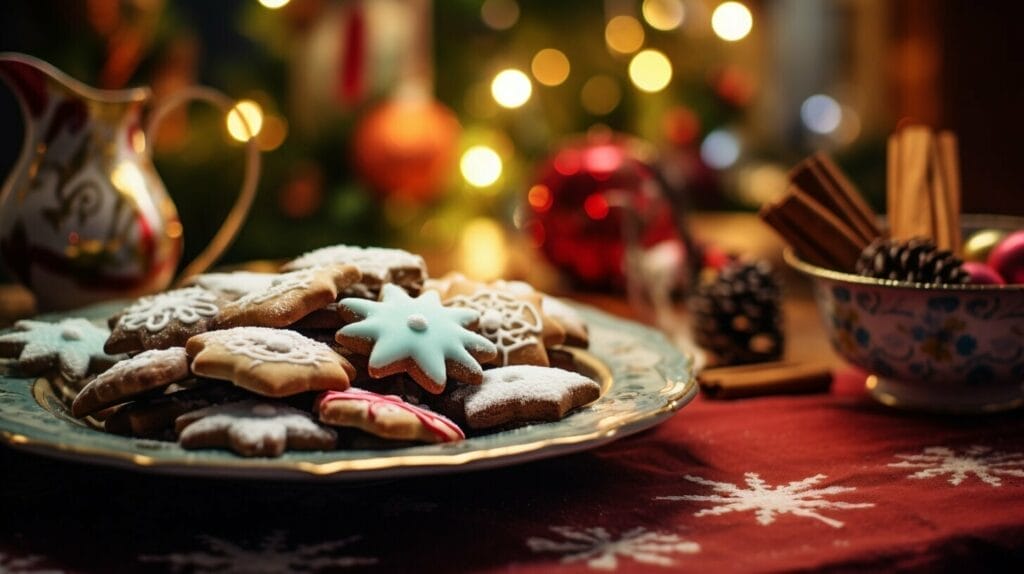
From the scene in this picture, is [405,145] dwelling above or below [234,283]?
above

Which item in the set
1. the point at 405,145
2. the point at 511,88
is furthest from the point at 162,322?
the point at 511,88

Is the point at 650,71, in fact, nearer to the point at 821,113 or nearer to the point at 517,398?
the point at 517,398

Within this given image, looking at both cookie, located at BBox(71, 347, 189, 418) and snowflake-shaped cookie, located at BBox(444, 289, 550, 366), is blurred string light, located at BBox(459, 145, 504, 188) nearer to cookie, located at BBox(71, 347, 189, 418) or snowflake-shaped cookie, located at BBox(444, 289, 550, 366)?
snowflake-shaped cookie, located at BBox(444, 289, 550, 366)

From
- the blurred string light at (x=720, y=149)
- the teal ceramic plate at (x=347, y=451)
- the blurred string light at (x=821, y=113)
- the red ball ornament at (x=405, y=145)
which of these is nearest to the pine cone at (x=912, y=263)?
the teal ceramic plate at (x=347, y=451)

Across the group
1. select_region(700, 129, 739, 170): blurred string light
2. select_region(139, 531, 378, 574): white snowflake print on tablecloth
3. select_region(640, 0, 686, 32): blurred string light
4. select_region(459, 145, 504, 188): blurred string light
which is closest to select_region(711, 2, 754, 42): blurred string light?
select_region(640, 0, 686, 32): blurred string light

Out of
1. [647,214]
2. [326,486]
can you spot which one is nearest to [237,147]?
[647,214]
